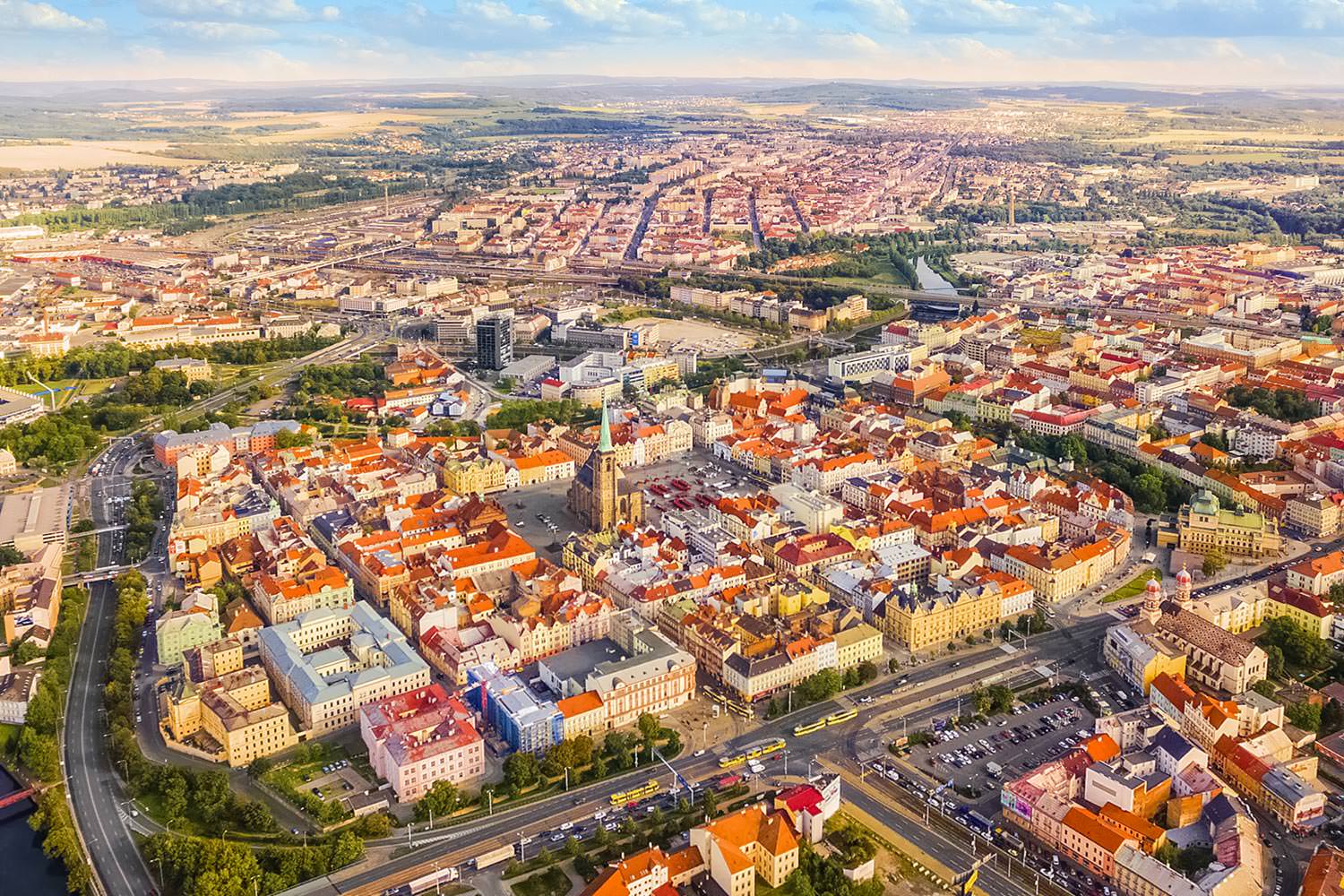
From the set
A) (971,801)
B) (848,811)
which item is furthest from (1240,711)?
(848,811)

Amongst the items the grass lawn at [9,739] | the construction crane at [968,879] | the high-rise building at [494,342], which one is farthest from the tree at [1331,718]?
the high-rise building at [494,342]

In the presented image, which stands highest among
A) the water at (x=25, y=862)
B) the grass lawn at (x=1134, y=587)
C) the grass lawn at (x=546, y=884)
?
the grass lawn at (x=1134, y=587)

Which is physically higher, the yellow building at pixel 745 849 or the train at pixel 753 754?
the yellow building at pixel 745 849

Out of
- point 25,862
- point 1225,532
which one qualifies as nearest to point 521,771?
point 25,862

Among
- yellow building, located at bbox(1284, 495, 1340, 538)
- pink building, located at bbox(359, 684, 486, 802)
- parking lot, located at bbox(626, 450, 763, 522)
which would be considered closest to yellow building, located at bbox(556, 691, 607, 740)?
pink building, located at bbox(359, 684, 486, 802)

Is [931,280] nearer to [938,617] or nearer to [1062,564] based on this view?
[1062,564]

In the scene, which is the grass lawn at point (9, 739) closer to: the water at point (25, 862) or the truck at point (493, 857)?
the water at point (25, 862)

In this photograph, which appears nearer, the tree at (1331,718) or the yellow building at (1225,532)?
the tree at (1331,718)

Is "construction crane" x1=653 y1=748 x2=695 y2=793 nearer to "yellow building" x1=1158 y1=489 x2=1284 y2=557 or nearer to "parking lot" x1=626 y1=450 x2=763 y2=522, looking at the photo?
"parking lot" x1=626 y1=450 x2=763 y2=522
